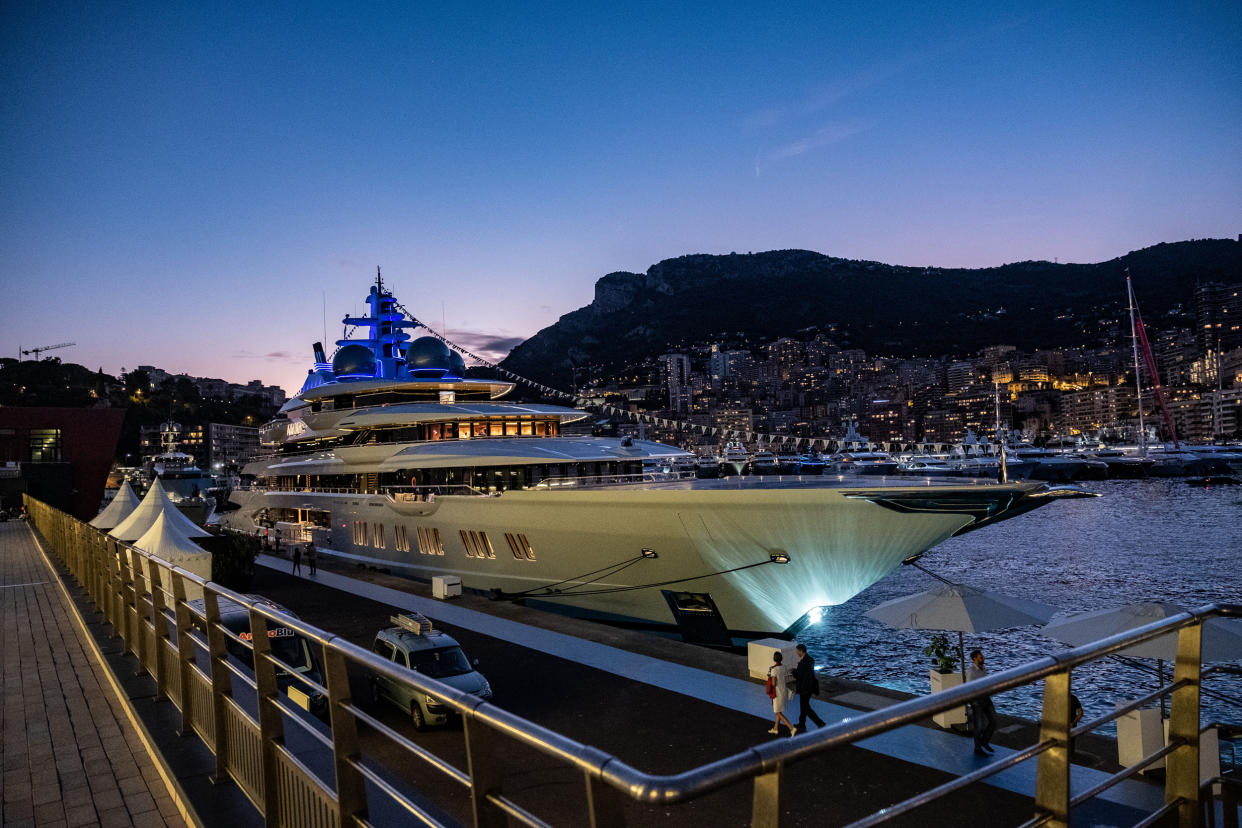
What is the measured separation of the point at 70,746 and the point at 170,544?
1192 cm

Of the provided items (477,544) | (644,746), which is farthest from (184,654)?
(477,544)

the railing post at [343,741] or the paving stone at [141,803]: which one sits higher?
the railing post at [343,741]

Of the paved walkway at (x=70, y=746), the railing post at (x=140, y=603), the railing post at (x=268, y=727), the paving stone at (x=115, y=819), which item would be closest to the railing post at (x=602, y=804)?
the railing post at (x=268, y=727)

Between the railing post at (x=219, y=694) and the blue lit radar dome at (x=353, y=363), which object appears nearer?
the railing post at (x=219, y=694)

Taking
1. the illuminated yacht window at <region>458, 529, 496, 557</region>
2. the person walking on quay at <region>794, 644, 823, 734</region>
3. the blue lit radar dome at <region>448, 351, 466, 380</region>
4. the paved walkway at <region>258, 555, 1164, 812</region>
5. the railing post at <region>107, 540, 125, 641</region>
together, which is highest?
the blue lit radar dome at <region>448, 351, 466, 380</region>

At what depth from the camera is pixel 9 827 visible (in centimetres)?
432

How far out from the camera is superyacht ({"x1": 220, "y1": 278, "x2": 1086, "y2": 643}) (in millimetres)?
14078

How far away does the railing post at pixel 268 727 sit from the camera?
3.51m

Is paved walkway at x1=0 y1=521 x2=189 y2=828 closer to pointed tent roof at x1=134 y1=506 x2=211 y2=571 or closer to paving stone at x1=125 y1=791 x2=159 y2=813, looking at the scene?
paving stone at x1=125 y1=791 x2=159 y2=813

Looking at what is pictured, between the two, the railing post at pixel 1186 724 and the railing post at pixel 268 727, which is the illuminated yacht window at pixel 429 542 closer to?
the railing post at pixel 268 727

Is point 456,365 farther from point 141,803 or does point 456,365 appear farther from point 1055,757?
point 1055,757

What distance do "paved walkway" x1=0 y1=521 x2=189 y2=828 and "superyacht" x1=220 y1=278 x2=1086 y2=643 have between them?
10.2m

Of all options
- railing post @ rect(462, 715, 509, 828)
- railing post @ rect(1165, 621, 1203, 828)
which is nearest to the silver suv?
railing post @ rect(1165, 621, 1203, 828)

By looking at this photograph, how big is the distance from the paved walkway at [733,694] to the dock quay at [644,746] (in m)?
0.03
